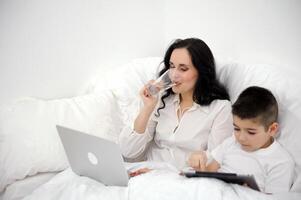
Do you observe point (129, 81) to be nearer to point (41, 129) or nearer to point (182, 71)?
point (182, 71)

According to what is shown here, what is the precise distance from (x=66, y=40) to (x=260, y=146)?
0.98 m

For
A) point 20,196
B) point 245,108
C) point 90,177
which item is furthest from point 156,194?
point 20,196

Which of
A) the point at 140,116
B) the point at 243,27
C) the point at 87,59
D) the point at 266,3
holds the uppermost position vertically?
the point at 266,3

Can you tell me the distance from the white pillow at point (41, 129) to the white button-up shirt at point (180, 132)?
13 centimetres

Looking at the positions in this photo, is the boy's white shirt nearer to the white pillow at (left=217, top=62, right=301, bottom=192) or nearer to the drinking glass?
the white pillow at (left=217, top=62, right=301, bottom=192)

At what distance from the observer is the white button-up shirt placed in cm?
130

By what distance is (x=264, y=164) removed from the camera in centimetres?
108

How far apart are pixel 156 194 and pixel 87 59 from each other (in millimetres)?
892

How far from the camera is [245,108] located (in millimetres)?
1074

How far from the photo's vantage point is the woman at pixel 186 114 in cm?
132

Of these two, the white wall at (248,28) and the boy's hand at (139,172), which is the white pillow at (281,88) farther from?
the boy's hand at (139,172)

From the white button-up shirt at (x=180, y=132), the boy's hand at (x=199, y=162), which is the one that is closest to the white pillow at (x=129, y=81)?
the white button-up shirt at (x=180, y=132)

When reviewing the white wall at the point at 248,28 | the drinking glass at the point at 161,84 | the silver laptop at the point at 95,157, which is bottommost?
the silver laptop at the point at 95,157

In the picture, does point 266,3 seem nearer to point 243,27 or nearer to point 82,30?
point 243,27
